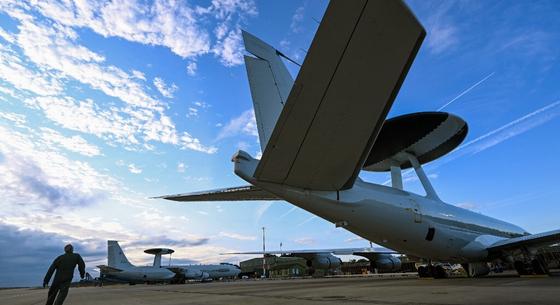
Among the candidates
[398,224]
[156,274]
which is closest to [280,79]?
[398,224]

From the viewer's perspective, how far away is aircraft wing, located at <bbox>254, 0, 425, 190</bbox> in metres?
5.71

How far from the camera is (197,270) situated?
48688mm

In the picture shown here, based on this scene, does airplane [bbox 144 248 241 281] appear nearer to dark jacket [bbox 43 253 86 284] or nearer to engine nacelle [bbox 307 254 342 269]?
engine nacelle [bbox 307 254 342 269]

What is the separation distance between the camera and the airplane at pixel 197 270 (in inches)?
1710

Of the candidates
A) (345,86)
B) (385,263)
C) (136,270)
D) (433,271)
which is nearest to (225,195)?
(345,86)

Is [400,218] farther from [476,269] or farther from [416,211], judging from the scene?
[476,269]

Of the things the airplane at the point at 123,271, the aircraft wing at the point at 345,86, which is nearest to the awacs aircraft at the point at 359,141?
the aircraft wing at the point at 345,86

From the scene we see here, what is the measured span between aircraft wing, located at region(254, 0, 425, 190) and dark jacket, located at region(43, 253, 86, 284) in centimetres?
429

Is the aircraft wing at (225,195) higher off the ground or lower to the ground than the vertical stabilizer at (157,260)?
lower

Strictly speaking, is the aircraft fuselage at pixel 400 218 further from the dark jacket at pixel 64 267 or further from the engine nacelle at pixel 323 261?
the engine nacelle at pixel 323 261

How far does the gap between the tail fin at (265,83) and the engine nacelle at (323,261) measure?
16598 mm

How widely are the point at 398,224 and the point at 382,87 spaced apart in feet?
25.6

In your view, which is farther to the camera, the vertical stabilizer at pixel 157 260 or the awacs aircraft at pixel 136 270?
the vertical stabilizer at pixel 157 260

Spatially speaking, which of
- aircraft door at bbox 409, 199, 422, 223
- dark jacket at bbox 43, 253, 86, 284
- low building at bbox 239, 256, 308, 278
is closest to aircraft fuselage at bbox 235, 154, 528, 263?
aircraft door at bbox 409, 199, 422, 223
